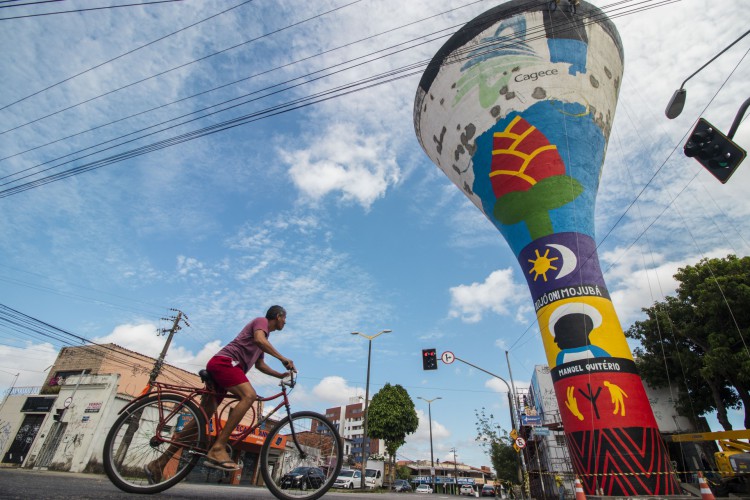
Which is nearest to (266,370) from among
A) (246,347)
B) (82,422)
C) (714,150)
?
(246,347)

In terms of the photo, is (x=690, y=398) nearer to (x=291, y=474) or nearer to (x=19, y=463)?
(x=291, y=474)

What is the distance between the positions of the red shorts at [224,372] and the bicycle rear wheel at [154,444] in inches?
11.9

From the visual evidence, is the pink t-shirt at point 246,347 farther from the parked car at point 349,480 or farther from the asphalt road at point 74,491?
the parked car at point 349,480

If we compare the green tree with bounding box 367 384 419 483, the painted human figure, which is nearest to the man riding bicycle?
the painted human figure

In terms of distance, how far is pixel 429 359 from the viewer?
762 inches

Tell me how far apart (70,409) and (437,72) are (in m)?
27.6

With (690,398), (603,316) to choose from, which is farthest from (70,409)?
(690,398)

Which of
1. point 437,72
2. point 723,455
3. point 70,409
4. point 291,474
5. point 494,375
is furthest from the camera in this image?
point 70,409

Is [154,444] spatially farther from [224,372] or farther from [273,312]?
[273,312]

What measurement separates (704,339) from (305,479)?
2417cm

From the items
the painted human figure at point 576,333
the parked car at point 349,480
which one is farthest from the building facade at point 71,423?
the painted human figure at point 576,333

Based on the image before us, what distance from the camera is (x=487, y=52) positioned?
15227 millimetres

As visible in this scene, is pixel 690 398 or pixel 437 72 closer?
pixel 437 72

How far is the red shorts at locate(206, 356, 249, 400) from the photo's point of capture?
3.37 metres
